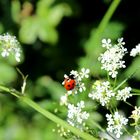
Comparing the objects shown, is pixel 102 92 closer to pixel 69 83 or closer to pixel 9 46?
pixel 69 83

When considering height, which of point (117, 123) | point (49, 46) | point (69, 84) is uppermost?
point (49, 46)

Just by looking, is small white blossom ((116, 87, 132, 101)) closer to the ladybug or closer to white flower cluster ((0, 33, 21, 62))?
the ladybug

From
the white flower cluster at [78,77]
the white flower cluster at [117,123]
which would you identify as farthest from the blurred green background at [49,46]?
the white flower cluster at [117,123]

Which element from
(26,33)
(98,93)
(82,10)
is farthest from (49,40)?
(98,93)

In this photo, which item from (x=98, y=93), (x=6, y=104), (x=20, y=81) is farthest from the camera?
(x=20, y=81)

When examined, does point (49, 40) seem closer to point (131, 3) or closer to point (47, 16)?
point (47, 16)

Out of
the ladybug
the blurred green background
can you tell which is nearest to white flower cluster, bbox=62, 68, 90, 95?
the ladybug

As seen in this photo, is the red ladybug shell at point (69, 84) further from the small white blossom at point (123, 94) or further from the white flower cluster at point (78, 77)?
the small white blossom at point (123, 94)

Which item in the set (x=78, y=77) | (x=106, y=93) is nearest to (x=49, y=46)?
(x=78, y=77)
